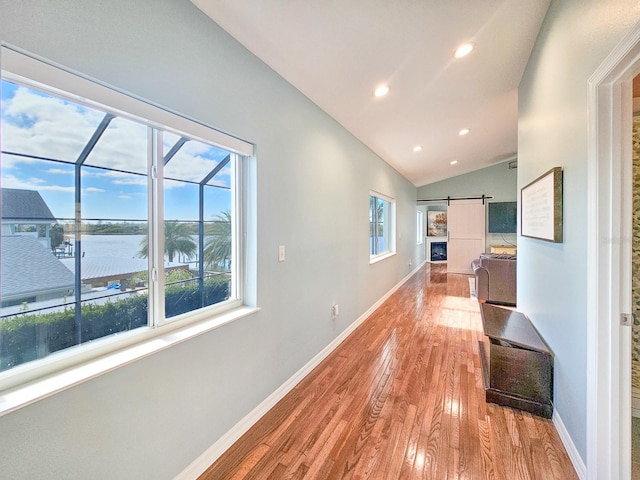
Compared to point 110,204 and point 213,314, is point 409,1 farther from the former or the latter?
point 213,314

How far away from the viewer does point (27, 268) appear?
3.34 feet

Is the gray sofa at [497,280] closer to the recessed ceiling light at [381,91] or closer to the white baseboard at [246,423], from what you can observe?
the white baseboard at [246,423]

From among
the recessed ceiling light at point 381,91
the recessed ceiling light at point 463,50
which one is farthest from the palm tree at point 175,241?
the recessed ceiling light at point 463,50

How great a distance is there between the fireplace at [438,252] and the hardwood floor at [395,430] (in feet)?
26.6

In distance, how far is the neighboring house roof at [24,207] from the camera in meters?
0.96

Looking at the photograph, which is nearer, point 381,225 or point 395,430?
point 395,430

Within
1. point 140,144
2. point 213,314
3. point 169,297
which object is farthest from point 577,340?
point 140,144

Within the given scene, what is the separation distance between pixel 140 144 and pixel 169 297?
0.79 m

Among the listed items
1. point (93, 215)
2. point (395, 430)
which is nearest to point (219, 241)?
point (93, 215)

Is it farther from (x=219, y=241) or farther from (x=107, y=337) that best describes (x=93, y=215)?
(x=219, y=241)

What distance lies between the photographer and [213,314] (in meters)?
1.75

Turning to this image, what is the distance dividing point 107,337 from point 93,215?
1.78 feet

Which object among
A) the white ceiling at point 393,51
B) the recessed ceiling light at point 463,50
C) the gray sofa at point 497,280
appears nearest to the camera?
the white ceiling at point 393,51

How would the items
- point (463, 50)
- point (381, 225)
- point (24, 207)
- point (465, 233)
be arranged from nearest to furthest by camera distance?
point (24, 207)
point (463, 50)
point (381, 225)
point (465, 233)
